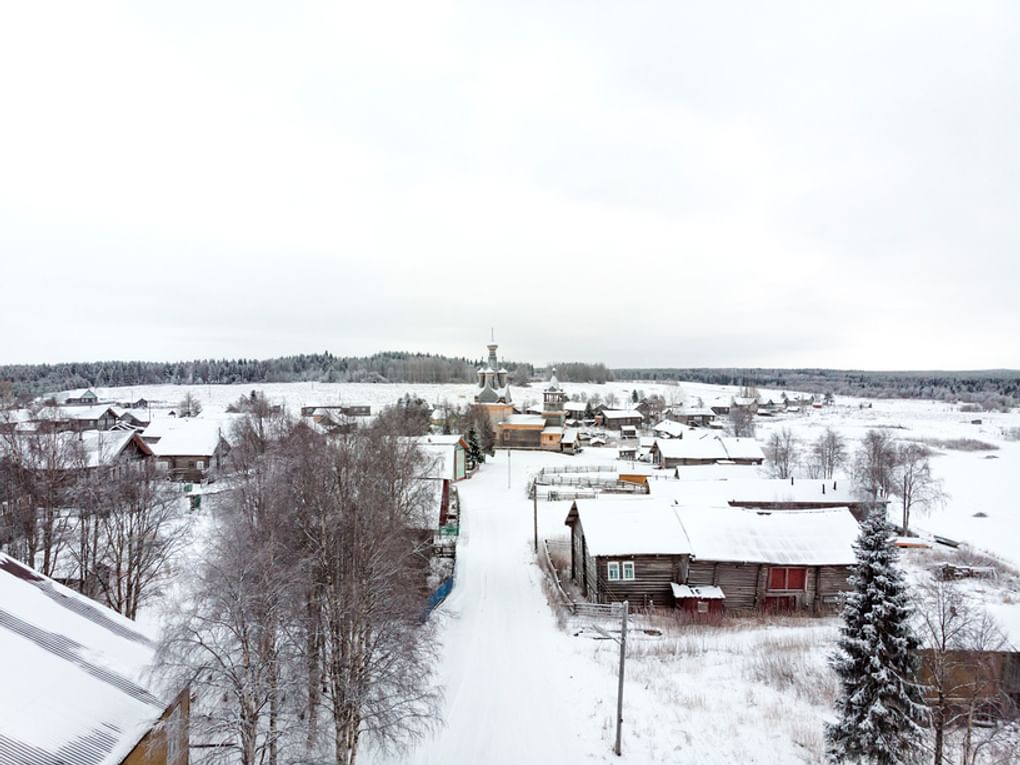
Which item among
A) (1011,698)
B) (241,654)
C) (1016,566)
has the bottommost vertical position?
(1016,566)

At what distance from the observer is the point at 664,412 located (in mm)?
119938

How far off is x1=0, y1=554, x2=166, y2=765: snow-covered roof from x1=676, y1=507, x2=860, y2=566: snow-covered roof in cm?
2344

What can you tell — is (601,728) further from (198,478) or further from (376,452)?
(198,478)

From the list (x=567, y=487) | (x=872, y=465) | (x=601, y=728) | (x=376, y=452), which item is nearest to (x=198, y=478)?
(x=567, y=487)

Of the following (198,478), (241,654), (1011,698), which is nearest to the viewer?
(241,654)

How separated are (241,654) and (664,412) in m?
115

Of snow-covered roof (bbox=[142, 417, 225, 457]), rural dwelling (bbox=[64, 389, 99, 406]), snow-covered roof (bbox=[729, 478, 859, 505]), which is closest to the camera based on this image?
snow-covered roof (bbox=[729, 478, 859, 505])

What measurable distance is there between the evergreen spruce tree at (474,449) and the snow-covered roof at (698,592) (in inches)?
1486

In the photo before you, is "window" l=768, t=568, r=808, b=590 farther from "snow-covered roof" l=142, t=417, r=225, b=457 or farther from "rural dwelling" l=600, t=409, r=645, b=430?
"rural dwelling" l=600, t=409, r=645, b=430

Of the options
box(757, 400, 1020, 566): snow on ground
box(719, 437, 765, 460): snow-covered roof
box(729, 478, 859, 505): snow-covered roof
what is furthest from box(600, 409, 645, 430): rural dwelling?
box(729, 478, 859, 505): snow-covered roof

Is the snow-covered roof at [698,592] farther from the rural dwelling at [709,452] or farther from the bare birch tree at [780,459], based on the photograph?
the rural dwelling at [709,452]

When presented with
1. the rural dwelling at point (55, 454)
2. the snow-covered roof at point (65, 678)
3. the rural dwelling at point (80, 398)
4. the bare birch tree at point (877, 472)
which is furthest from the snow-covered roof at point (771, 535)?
the rural dwelling at point (80, 398)

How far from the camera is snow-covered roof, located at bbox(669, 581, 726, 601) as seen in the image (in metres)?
27.0

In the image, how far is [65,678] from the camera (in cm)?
1041
